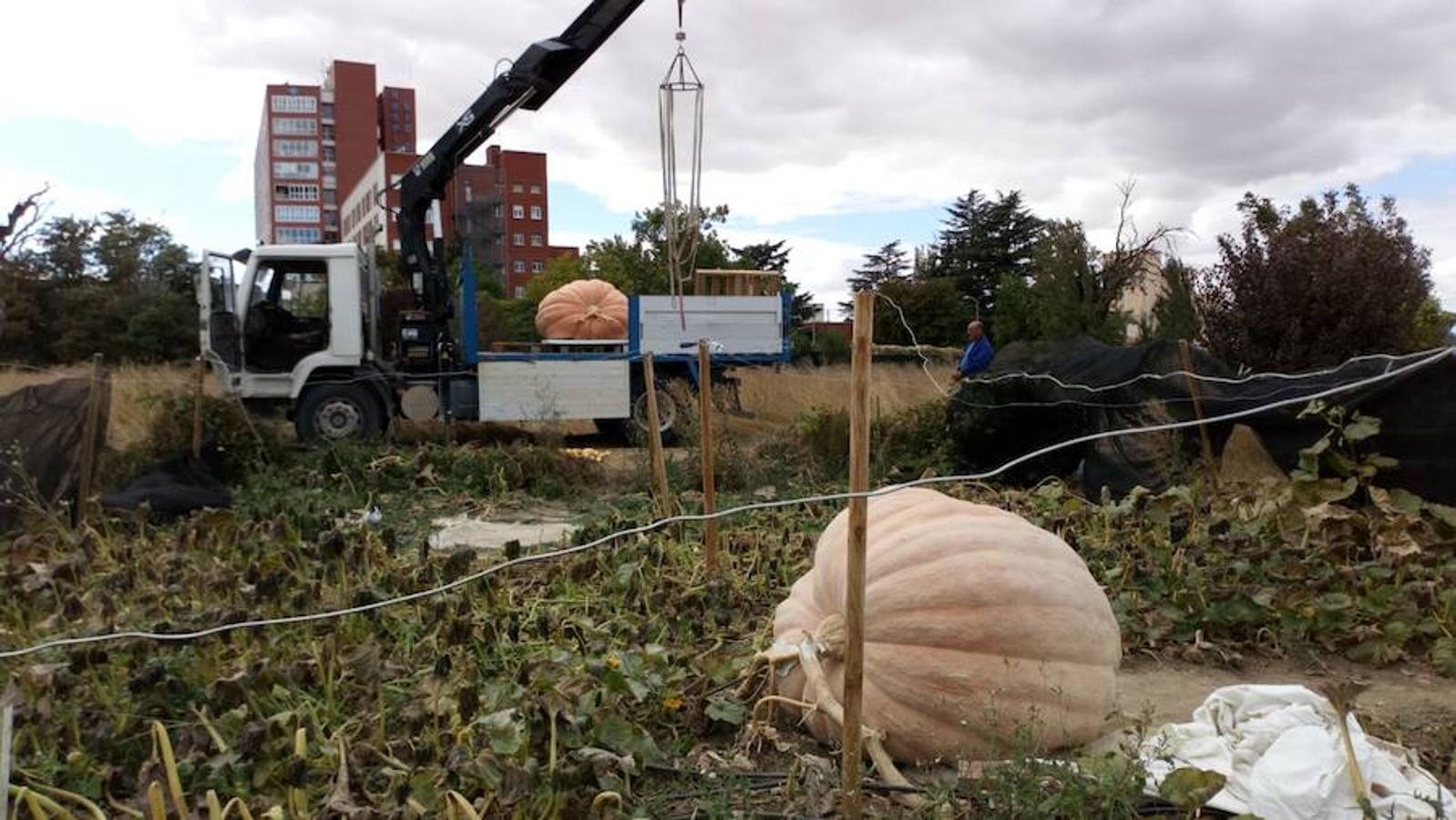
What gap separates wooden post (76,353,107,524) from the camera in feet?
20.1

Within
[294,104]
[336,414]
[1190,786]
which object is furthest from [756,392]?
[294,104]

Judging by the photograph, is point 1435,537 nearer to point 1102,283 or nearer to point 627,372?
point 627,372

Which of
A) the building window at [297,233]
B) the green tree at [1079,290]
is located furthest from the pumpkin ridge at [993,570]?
the building window at [297,233]

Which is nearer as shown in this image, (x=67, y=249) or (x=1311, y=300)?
(x=1311, y=300)

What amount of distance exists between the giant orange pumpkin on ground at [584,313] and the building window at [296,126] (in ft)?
350

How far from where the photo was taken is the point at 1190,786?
265 cm

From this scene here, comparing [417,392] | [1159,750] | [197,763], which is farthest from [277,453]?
[1159,750]

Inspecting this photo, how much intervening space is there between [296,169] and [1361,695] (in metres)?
120

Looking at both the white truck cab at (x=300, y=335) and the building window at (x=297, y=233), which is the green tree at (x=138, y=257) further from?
the building window at (x=297, y=233)

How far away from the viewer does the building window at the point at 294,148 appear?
11019 cm

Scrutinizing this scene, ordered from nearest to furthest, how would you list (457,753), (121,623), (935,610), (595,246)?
(457,753)
(935,610)
(121,623)
(595,246)

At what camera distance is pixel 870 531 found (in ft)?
12.2

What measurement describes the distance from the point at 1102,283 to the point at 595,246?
17083 mm

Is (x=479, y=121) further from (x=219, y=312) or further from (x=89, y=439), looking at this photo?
(x=89, y=439)
